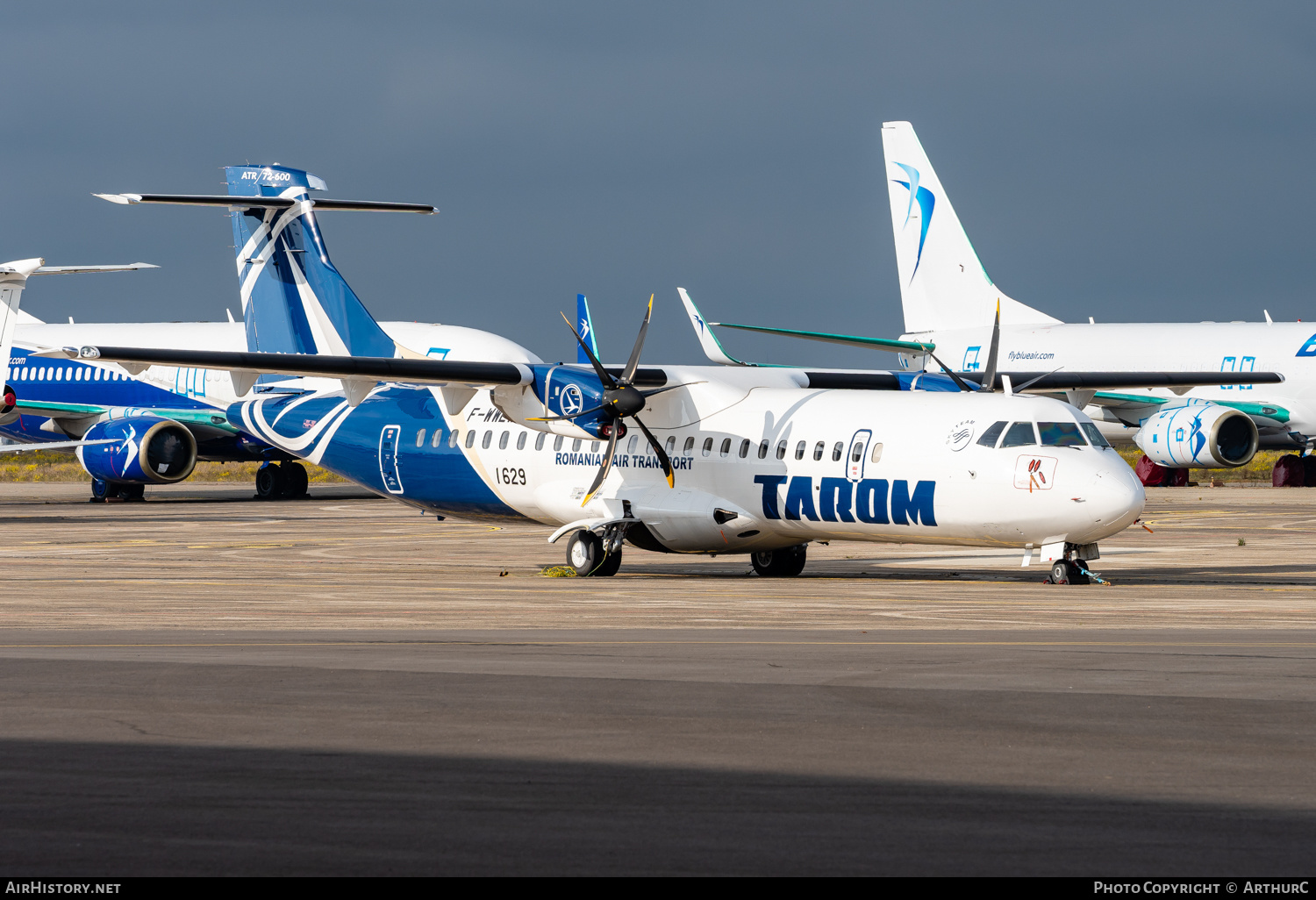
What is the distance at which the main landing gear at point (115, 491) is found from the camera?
44.1 m

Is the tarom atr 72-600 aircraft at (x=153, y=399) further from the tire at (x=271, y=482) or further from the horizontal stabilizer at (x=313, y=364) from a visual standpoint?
the horizontal stabilizer at (x=313, y=364)

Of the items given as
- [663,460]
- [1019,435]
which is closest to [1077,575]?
[1019,435]

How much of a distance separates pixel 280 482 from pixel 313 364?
24.1 m

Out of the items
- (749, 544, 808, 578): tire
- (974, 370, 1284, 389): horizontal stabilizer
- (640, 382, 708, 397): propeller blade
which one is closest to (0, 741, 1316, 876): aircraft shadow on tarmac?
(640, 382, 708, 397): propeller blade

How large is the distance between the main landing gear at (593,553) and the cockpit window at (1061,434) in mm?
6124

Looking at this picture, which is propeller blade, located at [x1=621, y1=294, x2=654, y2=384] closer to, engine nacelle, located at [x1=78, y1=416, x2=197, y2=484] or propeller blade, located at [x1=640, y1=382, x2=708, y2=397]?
propeller blade, located at [x1=640, y1=382, x2=708, y2=397]

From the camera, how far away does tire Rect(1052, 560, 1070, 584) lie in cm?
1959

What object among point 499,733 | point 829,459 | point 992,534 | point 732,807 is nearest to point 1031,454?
point 992,534

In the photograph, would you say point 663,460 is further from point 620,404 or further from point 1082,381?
point 1082,381

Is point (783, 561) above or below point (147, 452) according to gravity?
below

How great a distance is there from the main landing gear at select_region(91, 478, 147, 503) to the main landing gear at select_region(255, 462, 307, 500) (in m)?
3.25

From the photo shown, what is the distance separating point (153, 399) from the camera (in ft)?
144

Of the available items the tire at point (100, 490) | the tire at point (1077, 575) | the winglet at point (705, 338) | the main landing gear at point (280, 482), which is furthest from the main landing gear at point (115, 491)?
the tire at point (1077, 575)
